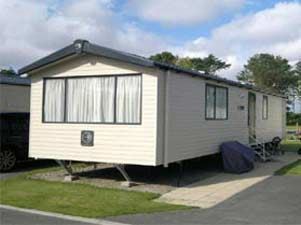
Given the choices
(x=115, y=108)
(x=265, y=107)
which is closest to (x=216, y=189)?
(x=115, y=108)

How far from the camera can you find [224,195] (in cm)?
1051

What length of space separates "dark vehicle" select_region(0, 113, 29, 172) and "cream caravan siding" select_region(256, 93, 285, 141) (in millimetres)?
9860

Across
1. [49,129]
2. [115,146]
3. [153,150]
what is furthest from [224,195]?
[49,129]

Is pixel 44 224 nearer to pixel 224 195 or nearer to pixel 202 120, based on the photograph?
pixel 224 195

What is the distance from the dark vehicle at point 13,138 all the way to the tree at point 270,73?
6621 centimetres

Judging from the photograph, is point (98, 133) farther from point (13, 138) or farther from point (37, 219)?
point (37, 219)

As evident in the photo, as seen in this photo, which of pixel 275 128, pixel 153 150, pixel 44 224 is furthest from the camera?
pixel 275 128

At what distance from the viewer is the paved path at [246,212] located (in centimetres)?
805

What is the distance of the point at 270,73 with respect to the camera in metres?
81.6

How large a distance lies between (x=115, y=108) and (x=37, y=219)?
444cm

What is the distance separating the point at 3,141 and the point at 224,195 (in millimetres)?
6806

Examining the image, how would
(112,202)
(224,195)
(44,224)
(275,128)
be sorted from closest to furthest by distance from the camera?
(44,224) → (112,202) → (224,195) → (275,128)

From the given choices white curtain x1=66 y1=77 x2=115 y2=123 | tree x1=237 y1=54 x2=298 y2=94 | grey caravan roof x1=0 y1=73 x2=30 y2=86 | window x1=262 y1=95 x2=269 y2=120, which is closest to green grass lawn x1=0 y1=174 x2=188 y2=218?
white curtain x1=66 y1=77 x2=115 y2=123

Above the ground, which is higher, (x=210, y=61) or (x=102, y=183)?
(x=210, y=61)
